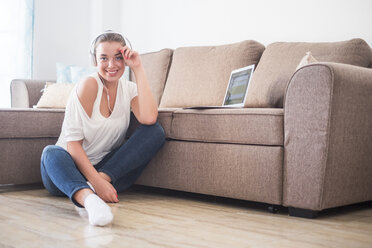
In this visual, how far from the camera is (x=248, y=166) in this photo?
6.53 ft

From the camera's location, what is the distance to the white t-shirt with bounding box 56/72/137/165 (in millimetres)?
2090

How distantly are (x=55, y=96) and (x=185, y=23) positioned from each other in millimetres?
1152

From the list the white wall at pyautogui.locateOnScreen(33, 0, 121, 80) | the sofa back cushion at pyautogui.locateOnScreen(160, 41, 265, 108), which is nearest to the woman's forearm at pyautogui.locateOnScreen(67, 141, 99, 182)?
the sofa back cushion at pyautogui.locateOnScreen(160, 41, 265, 108)

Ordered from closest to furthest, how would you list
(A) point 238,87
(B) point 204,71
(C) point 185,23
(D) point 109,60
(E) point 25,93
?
1. (D) point 109,60
2. (A) point 238,87
3. (B) point 204,71
4. (E) point 25,93
5. (C) point 185,23

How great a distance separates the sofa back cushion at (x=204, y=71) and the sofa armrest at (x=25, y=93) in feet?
3.30

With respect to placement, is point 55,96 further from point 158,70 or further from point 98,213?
point 98,213

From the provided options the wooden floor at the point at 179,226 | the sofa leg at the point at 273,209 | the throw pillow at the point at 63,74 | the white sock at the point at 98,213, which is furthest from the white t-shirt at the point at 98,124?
the throw pillow at the point at 63,74

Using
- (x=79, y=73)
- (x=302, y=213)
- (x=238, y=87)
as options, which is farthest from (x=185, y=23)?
(x=302, y=213)

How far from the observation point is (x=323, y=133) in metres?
1.78

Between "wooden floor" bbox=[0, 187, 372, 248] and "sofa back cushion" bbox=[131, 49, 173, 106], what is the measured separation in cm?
121

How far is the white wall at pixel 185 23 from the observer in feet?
9.39

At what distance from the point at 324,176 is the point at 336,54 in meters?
0.85

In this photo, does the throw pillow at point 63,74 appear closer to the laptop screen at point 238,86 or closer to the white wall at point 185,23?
the white wall at point 185,23

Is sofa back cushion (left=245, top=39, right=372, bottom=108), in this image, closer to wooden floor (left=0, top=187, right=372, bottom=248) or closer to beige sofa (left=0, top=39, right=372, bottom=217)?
beige sofa (left=0, top=39, right=372, bottom=217)
